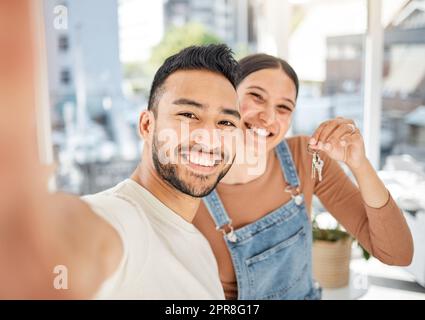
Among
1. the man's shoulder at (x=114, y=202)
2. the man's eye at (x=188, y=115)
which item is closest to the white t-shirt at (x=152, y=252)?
the man's shoulder at (x=114, y=202)

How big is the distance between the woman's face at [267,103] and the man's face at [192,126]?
0.21 feet

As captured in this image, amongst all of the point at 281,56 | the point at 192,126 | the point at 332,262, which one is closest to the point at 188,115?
the point at 192,126

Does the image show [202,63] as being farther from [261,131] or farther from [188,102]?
[261,131]

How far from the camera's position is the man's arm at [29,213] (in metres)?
0.66

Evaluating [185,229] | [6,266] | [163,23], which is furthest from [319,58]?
[6,266]

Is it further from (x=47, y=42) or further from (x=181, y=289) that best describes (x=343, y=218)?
(x=47, y=42)

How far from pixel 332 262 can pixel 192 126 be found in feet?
1.45

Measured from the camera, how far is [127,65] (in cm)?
83

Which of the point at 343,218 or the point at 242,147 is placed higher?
the point at 242,147

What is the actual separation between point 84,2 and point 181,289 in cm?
49

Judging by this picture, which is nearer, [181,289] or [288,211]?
[181,289]

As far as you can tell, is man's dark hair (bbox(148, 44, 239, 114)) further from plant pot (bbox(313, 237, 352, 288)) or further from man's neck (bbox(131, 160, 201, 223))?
plant pot (bbox(313, 237, 352, 288))
